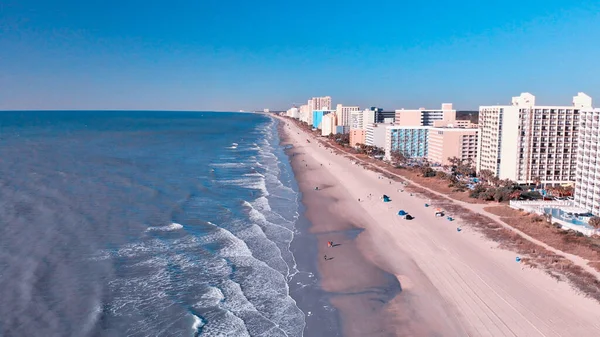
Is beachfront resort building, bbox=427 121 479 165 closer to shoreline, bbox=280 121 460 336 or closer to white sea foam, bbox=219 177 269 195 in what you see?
white sea foam, bbox=219 177 269 195

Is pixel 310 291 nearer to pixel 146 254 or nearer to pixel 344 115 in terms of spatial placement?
pixel 146 254

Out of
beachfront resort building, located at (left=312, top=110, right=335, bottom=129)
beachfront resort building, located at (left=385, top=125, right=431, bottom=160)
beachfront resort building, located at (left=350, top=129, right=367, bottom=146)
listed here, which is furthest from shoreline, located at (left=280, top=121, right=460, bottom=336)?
beachfront resort building, located at (left=312, top=110, right=335, bottom=129)

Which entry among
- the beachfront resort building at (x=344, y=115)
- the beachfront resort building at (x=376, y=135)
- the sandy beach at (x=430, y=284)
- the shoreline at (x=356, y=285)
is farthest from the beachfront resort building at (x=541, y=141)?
the beachfront resort building at (x=344, y=115)

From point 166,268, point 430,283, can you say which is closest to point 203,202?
point 166,268

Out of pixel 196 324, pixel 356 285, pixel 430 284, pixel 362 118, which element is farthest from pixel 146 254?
pixel 362 118

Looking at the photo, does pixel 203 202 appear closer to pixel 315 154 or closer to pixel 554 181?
pixel 554 181

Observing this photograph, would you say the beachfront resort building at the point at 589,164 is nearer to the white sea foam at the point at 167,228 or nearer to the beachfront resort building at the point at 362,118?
the white sea foam at the point at 167,228

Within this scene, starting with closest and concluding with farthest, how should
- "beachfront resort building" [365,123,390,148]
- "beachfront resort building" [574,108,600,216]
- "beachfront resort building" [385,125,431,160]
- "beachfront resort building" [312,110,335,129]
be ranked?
"beachfront resort building" [574,108,600,216] → "beachfront resort building" [385,125,431,160] → "beachfront resort building" [365,123,390,148] → "beachfront resort building" [312,110,335,129]
